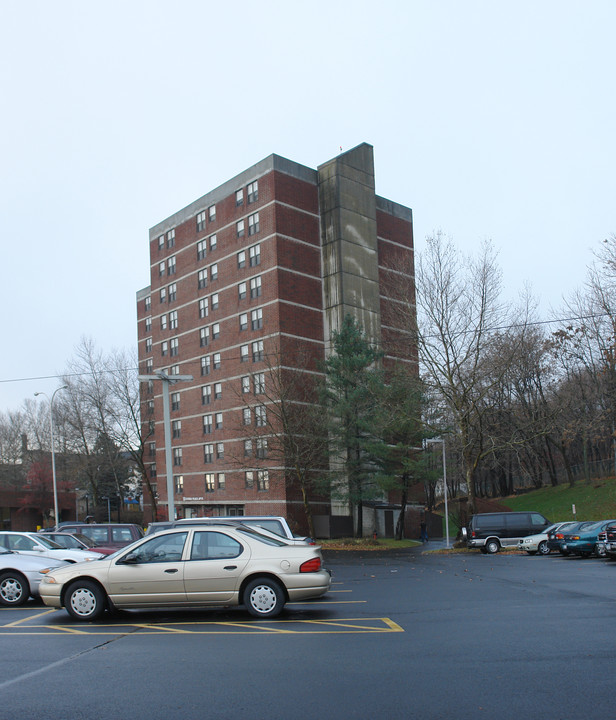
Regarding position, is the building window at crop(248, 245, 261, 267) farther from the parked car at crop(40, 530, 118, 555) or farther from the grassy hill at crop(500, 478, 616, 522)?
the parked car at crop(40, 530, 118, 555)

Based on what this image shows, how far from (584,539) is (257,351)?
1202 inches

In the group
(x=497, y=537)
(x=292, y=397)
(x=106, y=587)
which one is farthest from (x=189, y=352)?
(x=106, y=587)

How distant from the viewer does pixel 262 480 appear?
171 feet

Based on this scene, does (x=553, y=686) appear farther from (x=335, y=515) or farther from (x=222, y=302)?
(x=222, y=302)


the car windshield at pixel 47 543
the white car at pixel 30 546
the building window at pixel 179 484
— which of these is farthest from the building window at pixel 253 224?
the white car at pixel 30 546

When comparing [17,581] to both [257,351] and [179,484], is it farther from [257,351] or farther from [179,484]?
[179,484]

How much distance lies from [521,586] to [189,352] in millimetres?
46436

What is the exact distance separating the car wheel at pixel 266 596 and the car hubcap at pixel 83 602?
2.46 m

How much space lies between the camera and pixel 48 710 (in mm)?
6562

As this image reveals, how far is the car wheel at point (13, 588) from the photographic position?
14617 millimetres

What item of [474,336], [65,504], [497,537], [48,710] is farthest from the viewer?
[65,504]

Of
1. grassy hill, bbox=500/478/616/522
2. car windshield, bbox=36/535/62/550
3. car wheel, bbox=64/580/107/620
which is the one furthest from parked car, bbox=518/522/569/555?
car wheel, bbox=64/580/107/620

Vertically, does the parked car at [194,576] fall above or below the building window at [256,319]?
below

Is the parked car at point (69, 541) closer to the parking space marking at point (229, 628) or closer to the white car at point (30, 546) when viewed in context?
the white car at point (30, 546)
